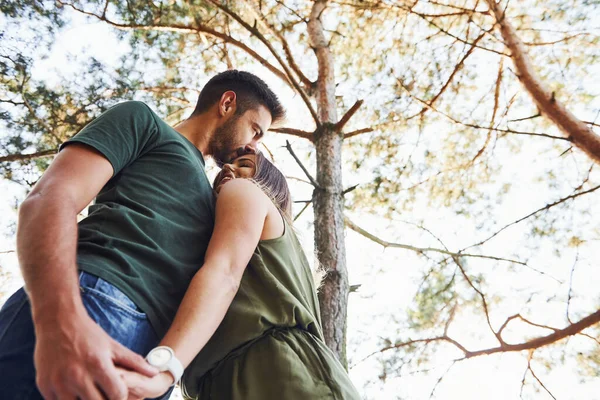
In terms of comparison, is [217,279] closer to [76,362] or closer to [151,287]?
[151,287]

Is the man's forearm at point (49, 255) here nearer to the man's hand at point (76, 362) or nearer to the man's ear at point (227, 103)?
the man's hand at point (76, 362)

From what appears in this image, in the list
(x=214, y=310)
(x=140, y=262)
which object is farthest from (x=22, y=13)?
(x=214, y=310)

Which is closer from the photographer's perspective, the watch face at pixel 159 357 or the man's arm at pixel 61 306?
the man's arm at pixel 61 306

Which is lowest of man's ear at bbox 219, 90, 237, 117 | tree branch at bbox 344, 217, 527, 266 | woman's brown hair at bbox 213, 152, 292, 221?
woman's brown hair at bbox 213, 152, 292, 221

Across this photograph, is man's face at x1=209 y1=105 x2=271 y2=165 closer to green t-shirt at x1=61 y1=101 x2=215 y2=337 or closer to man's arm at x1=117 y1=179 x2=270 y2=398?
green t-shirt at x1=61 y1=101 x2=215 y2=337

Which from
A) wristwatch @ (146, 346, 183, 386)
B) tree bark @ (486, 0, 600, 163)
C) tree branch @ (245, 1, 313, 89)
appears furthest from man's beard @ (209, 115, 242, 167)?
tree bark @ (486, 0, 600, 163)

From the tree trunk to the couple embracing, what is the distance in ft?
4.53

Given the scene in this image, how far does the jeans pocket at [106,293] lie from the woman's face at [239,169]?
0.67 m

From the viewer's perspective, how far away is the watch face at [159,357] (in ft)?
2.84

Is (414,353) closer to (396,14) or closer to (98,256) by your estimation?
(396,14)

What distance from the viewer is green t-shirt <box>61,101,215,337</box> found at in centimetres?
106

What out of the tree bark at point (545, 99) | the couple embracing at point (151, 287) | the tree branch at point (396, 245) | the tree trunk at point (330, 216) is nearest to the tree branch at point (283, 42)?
the tree trunk at point (330, 216)

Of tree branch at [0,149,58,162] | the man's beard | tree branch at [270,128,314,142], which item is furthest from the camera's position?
tree branch at [270,128,314,142]

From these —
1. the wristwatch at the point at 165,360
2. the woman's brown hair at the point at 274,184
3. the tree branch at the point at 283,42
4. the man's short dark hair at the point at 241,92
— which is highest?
the tree branch at the point at 283,42
